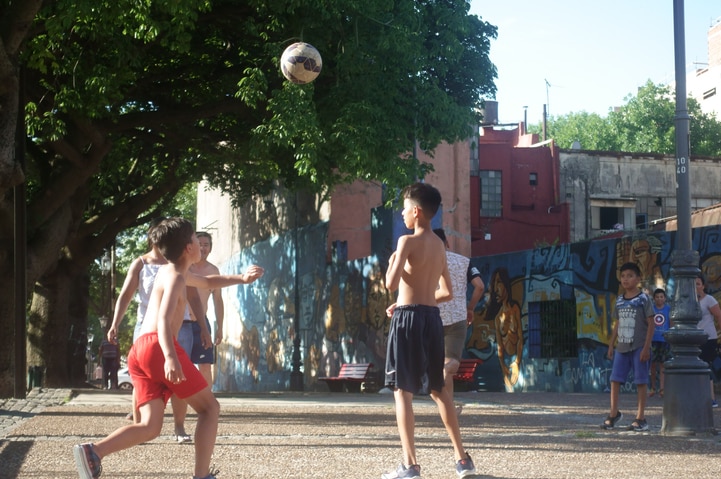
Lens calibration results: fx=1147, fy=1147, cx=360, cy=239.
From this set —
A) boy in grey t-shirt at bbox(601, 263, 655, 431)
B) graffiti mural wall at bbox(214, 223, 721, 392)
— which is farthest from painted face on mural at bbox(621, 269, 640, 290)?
graffiti mural wall at bbox(214, 223, 721, 392)

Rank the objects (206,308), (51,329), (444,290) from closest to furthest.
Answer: (444,290) → (206,308) → (51,329)

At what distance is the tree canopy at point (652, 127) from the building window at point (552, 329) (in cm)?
3830

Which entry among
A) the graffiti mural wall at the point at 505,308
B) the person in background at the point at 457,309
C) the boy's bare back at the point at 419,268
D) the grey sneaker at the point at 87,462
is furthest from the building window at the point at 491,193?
the grey sneaker at the point at 87,462

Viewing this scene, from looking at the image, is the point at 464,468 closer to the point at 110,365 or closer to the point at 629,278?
the point at 629,278

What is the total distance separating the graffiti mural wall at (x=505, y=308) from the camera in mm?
21766

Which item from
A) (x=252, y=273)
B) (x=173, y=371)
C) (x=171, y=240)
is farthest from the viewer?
(x=252, y=273)

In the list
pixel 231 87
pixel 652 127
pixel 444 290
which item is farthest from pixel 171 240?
pixel 652 127

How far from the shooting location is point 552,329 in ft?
77.7

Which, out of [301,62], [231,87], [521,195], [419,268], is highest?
[521,195]

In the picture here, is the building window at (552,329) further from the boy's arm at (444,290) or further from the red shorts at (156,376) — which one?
the red shorts at (156,376)

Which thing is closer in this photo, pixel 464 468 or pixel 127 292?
pixel 464 468

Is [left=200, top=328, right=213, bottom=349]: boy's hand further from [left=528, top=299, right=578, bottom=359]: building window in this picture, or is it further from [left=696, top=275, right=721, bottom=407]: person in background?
[left=528, top=299, right=578, bottom=359]: building window

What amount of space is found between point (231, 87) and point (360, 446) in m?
12.1

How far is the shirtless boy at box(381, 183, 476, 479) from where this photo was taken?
684 centimetres
